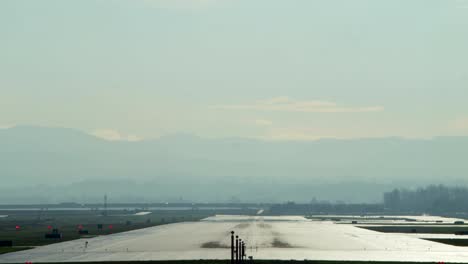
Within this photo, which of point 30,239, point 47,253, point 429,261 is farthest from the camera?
point 30,239

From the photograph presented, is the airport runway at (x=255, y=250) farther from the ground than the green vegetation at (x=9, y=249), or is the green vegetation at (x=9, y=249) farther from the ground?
the green vegetation at (x=9, y=249)

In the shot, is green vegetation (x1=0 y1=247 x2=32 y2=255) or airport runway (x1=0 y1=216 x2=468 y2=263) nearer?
airport runway (x1=0 y1=216 x2=468 y2=263)

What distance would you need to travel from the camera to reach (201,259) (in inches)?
3777

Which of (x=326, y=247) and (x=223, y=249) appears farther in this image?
(x=326, y=247)

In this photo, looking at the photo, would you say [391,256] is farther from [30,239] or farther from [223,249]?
[30,239]

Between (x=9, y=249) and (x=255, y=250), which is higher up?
(x=9, y=249)

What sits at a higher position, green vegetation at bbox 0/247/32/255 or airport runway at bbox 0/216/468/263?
green vegetation at bbox 0/247/32/255

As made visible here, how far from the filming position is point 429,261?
95125mm

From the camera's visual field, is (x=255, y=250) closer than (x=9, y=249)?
Yes

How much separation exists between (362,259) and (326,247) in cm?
2520

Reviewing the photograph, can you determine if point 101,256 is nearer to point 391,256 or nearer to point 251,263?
point 251,263

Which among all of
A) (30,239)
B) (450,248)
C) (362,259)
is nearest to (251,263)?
(362,259)

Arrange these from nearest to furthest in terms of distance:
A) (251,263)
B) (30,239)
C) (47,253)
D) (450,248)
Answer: (251,263) → (47,253) → (450,248) → (30,239)

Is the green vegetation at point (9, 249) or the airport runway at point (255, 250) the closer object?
the airport runway at point (255, 250)
